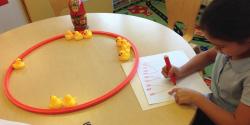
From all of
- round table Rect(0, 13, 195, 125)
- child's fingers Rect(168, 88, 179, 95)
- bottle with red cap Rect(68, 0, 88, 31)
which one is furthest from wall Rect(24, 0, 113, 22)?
child's fingers Rect(168, 88, 179, 95)

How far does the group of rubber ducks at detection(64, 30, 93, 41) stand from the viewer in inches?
51.8

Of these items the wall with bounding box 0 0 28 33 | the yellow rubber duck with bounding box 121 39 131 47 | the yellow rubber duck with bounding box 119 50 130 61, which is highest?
the wall with bounding box 0 0 28 33

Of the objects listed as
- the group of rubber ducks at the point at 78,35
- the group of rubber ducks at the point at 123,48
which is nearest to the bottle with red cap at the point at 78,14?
the group of rubber ducks at the point at 78,35

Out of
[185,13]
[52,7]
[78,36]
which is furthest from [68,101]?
[52,7]

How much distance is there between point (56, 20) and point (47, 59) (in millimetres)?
405

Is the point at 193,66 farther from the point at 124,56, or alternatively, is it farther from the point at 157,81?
the point at 124,56

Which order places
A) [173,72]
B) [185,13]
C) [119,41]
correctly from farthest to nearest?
[185,13]
[119,41]
[173,72]

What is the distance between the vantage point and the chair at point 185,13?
1.57 meters

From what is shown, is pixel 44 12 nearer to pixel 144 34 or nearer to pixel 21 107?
pixel 144 34

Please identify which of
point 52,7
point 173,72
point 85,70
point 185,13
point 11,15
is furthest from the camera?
point 11,15

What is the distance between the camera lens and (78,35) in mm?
1313

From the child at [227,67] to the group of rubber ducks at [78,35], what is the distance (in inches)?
18.8

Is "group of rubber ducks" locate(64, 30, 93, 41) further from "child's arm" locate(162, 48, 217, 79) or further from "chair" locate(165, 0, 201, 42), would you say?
"chair" locate(165, 0, 201, 42)

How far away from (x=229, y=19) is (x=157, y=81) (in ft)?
1.20
